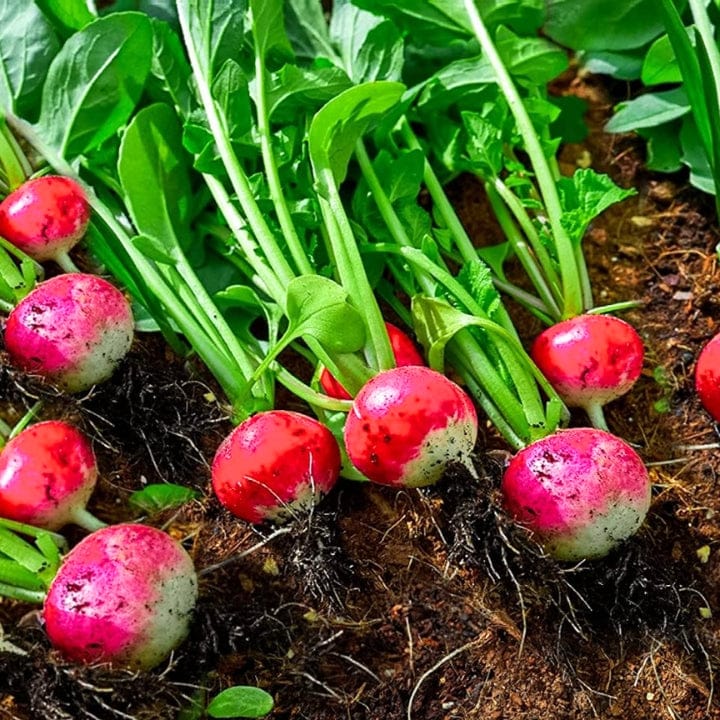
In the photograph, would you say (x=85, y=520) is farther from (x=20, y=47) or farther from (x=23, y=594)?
(x=20, y=47)

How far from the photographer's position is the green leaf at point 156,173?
164 cm

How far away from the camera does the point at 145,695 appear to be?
4.38 ft

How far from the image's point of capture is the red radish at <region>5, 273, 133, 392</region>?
1.53 m

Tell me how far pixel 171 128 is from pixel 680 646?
3.94ft

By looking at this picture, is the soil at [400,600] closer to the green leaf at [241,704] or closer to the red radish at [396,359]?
the green leaf at [241,704]

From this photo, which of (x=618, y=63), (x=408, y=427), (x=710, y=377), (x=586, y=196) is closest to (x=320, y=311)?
(x=408, y=427)

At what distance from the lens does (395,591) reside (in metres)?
1.49

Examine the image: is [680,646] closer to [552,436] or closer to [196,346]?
[552,436]

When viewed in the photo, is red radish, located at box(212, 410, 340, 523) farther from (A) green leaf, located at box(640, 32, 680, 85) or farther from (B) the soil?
(A) green leaf, located at box(640, 32, 680, 85)

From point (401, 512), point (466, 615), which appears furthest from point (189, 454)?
point (466, 615)

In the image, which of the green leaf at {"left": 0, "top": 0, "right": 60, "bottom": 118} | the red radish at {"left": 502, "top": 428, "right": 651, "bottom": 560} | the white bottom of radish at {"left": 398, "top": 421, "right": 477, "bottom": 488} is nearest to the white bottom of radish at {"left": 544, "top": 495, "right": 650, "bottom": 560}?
A: the red radish at {"left": 502, "top": 428, "right": 651, "bottom": 560}

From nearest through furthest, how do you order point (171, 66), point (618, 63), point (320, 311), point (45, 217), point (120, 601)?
point (120, 601)
point (320, 311)
point (45, 217)
point (171, 66)
point (618, 63)

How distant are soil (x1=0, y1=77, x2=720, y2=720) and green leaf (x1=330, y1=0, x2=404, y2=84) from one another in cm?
65

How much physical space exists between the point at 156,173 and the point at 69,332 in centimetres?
34
